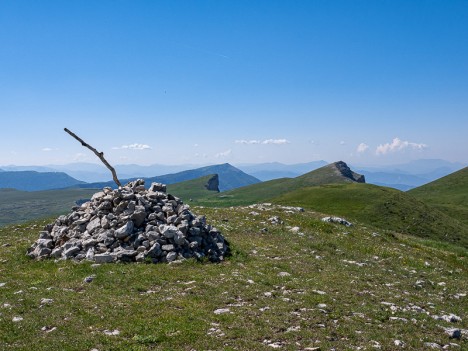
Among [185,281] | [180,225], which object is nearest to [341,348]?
[185,281]

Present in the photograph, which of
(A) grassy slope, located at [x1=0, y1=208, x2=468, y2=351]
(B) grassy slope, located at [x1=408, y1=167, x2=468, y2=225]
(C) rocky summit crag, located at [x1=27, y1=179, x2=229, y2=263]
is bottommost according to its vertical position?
(B) grassy slope, located at [x1=408, y1=167, x2=468, y2=225]

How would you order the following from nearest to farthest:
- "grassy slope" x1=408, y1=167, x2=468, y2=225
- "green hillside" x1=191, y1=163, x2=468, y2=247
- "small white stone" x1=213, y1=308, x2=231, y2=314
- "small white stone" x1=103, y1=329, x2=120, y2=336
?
"small white stone" x1=103, y1=329, x2=120, y2=336, "small white stone" x1=213, y1=308, x2=231, y2=314, "green hillside" x1=191, y1=163, x2=468, y2=247, "grassy slope" x1=408, y1=167, x2=468, y2=225

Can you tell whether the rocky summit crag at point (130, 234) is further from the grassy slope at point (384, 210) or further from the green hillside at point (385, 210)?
the grassy slope at point (384, 210)

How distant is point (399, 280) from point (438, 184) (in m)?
179

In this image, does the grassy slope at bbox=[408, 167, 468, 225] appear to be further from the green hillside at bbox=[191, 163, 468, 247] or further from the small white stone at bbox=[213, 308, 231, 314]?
the small white stone at bbox=[213, 308, 231, 314]

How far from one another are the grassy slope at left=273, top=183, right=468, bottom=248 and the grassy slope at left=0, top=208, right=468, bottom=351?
46.3 m

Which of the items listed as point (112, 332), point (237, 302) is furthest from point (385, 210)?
point (112, 332)

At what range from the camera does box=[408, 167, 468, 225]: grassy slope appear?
115 metres

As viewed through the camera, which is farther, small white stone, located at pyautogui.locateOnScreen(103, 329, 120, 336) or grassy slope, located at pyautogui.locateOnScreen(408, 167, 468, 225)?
grassy slope, located at pyautogui.locateOnScreen(408, 167, 468, 225)

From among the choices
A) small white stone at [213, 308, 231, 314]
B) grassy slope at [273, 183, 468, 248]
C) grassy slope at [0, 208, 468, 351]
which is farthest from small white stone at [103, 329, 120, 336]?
grassy slope at [273, 183, 468, 248]

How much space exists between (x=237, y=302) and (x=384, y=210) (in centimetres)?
7272

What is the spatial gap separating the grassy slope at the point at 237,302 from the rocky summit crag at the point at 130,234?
49.7 inches

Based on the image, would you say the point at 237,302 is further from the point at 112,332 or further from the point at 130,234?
the point at 130,234

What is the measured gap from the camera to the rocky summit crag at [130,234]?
23594 millimetres
